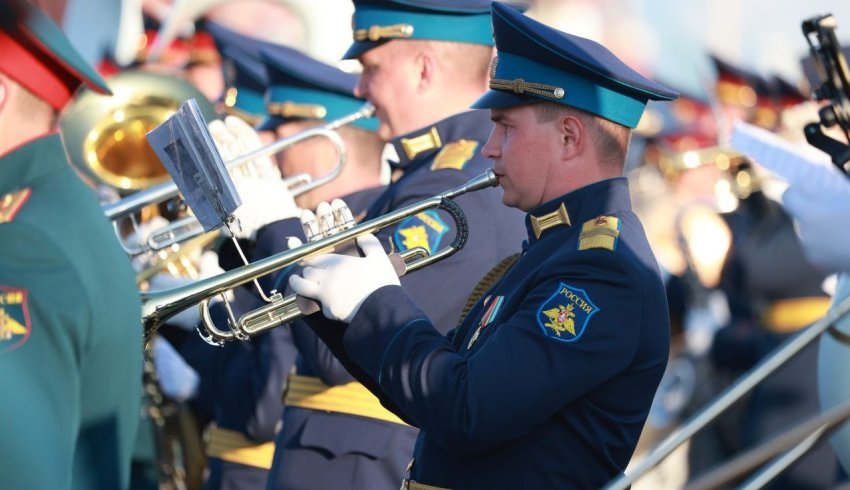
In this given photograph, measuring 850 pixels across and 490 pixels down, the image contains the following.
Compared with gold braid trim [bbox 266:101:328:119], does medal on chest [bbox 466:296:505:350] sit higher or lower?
lower

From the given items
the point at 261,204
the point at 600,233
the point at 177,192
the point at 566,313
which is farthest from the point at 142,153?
the point at 566,313

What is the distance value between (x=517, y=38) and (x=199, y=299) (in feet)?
3.35

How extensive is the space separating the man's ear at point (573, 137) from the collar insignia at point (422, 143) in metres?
1.26

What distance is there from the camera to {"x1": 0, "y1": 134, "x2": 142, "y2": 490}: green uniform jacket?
10.5ft

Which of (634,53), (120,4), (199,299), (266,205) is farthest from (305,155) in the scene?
(634,53)

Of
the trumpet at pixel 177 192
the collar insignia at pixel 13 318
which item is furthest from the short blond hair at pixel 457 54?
the collar insignia at pixel 13 318

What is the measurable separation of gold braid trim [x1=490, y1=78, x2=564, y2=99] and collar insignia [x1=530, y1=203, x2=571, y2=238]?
0.27 metres

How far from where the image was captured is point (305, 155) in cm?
605

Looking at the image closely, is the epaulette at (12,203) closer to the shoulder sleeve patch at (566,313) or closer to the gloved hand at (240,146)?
the shoulder sleeve patch at (566,313)

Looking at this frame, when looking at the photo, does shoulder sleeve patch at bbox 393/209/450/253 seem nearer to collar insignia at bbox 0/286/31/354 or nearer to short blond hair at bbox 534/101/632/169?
short blond hair at bbox 534/101/632/169

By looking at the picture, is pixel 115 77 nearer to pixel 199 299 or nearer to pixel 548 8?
pixel 199 299

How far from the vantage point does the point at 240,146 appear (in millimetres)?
5309

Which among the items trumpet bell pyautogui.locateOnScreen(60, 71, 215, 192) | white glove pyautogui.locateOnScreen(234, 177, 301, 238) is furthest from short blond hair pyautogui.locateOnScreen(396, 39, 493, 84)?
trumpet bell pyautogui.locateOnScreen(60, 71, 215, 192)

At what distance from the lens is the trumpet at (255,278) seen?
3.92 metres
